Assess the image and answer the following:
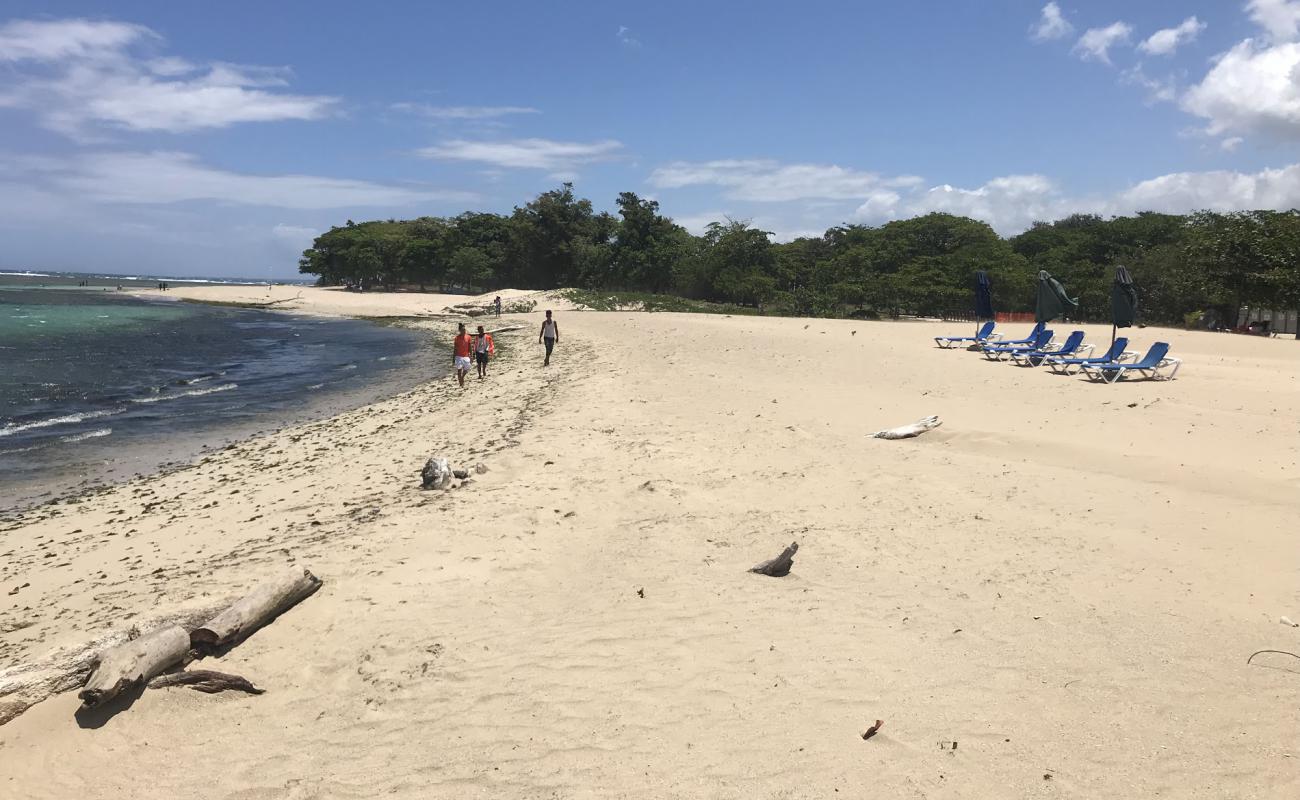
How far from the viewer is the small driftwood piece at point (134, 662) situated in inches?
171

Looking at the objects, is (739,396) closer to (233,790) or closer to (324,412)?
(324,412)

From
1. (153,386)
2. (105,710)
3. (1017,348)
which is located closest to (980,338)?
(1017,348)

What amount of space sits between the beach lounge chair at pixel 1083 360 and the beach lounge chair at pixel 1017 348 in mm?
1142

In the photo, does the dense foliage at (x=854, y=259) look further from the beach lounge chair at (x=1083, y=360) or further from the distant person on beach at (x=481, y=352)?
the distant person on beach at (x=481, y=352)

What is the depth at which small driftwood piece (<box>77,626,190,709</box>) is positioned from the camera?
435 cm

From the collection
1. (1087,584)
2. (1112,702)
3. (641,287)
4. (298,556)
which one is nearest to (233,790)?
(298,556)

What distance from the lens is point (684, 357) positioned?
22.2 metres

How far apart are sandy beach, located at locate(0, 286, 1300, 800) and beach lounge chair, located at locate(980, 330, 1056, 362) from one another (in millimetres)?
8256

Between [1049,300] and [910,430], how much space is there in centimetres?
1310

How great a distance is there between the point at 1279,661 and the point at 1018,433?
21.1 feet

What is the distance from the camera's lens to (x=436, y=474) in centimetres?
892

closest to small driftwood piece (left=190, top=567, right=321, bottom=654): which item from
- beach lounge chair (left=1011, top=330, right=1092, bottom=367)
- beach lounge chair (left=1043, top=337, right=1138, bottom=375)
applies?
beach lounge chair (left=1043, top=337, right=1138, bottom=375)

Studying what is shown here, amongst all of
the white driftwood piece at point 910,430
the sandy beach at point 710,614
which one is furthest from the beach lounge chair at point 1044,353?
the white driftwood piece at point 910,430

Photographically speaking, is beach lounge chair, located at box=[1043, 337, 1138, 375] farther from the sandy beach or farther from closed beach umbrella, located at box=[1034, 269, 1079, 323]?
the sandy beach
